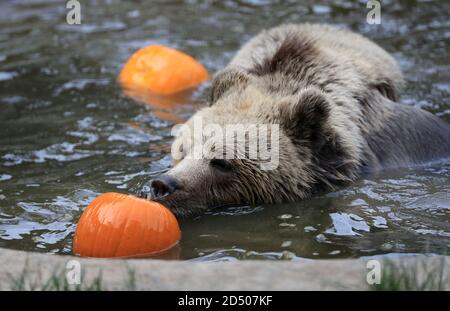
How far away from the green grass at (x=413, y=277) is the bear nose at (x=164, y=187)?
2.06m

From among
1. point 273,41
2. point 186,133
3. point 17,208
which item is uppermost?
point 273,41

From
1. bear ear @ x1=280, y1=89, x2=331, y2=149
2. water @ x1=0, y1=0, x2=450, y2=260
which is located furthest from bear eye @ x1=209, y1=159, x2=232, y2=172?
bear ear @ x1=280, y1=89, x2=331, y2=149

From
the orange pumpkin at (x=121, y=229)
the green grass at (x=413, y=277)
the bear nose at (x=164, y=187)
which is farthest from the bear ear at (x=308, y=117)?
the green grass at (x=413, y=277)

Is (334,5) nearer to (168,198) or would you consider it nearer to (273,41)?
(273,41)

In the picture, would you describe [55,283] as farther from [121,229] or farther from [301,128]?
[301,128]

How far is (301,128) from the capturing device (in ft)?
21.5

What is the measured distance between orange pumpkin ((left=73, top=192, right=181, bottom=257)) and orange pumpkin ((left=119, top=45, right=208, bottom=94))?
4621 millimetres

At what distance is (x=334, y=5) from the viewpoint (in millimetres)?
13711

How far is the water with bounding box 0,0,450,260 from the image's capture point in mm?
5684

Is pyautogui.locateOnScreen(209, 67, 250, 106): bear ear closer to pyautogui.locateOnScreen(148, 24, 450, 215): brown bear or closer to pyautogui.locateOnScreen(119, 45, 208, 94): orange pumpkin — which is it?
pyautogui.locateOnScreen(148, 24, 450, 215): brown bear

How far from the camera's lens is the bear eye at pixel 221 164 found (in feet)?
20.8

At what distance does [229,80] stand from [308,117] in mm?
902
